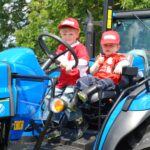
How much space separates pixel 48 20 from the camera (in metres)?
13.0

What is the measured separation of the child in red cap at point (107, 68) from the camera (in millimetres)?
3844

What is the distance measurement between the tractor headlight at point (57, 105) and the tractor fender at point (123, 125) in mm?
461

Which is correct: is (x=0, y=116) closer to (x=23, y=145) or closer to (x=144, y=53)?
(x=23, y=145)

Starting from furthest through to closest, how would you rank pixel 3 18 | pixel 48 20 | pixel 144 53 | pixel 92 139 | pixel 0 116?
pixel 3 18 < pixel 48 20 < pixel 144 53 < pixel 92 139 < pixel 0 116

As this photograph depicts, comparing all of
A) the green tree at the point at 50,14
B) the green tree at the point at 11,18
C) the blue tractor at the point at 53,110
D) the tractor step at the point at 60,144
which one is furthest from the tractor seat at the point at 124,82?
the green tree at the point at 11,18

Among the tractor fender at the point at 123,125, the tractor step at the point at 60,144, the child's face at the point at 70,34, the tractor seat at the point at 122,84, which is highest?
the child's face at the point at 70,34

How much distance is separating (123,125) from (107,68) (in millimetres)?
888

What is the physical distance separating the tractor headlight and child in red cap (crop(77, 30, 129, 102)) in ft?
0.99

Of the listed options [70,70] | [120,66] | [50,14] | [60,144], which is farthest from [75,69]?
[50,14]

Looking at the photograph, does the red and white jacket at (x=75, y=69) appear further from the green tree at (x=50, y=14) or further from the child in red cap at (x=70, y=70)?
the green tree at (x=50, y=14)

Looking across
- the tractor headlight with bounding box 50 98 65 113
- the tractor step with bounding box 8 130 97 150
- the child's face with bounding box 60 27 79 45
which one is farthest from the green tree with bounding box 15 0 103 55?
the tractor headlight with bounding box 50 98 65 113

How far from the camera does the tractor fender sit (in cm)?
322

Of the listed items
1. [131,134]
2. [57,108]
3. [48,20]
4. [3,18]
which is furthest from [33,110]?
[3,18]

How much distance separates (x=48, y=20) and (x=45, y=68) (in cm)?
921
